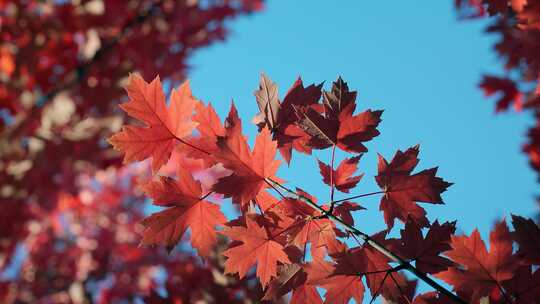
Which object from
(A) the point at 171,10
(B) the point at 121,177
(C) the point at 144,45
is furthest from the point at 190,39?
(B) the point at 121,177

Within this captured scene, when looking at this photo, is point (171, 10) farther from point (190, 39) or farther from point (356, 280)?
point (356, 280)

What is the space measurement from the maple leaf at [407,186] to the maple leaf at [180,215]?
0.43 meters

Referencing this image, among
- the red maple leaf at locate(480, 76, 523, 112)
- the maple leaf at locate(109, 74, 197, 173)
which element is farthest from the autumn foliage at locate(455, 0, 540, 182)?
the maple leaf at locate(109, 74, 197, 173)

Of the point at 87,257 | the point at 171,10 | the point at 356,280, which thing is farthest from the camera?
the point at 87,257

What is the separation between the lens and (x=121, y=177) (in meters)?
13.6

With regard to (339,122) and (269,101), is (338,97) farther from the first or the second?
(269,101)

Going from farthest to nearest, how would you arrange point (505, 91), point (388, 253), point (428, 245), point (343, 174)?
point (505, 91)
point (343, 174)
point (428, 245)
point (388, 253)

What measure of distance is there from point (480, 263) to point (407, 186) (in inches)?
9.6

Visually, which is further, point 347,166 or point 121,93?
point 121,93

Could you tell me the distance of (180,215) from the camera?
1256 mm

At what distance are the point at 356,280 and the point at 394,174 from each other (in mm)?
281

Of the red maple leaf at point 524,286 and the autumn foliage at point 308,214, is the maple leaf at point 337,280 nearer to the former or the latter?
the autumn foliage at point 308,214

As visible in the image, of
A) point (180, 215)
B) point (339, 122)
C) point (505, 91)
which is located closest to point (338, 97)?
point (339, 122)

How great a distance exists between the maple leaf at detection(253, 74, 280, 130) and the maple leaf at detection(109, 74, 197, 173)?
7.4 inches
